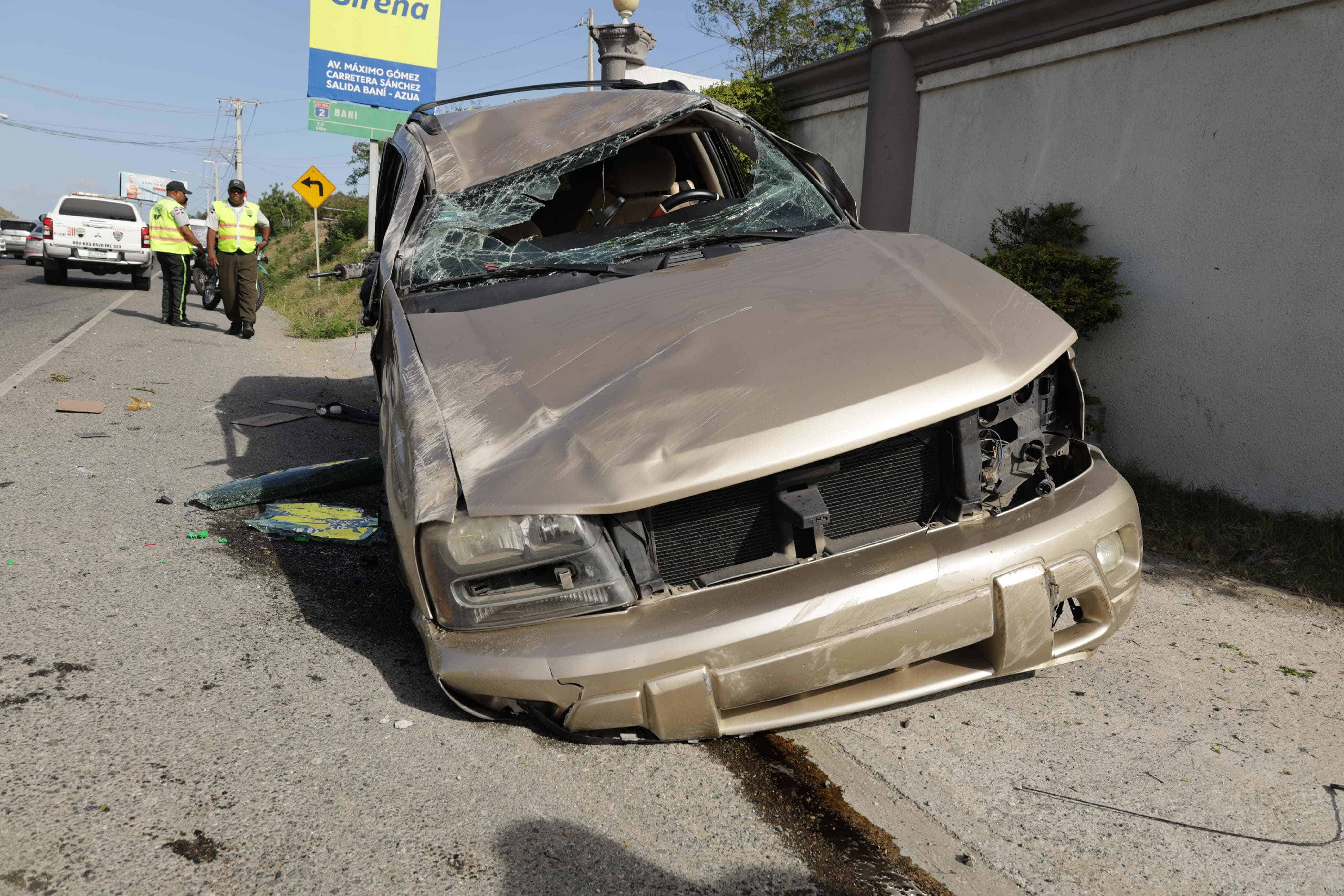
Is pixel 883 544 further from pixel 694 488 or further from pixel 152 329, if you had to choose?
pixel 152 329

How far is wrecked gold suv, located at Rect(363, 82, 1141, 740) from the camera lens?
7.33 ft

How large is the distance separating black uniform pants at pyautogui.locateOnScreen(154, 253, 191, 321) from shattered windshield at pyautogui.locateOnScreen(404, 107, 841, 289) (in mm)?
10344

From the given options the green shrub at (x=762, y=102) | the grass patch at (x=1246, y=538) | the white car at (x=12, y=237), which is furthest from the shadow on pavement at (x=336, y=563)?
the white car at (x=12, y=237)

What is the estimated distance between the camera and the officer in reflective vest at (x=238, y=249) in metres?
11.8

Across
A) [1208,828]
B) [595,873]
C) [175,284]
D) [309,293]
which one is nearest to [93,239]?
[309,293]

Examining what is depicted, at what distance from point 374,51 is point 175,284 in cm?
915

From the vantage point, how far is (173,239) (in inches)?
496

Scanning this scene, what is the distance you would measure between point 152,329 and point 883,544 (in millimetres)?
12257

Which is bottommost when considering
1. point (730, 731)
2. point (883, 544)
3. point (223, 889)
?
point (223, 889)

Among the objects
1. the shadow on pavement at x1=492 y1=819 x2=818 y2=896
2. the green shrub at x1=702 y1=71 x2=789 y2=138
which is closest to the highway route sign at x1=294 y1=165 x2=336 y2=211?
the green shrub at x1=702 y1=71 x2=789 y2=138

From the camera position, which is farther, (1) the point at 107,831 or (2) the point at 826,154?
(2) the point at 826,154

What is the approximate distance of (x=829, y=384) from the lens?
2.40 metres

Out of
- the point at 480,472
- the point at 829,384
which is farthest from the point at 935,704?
the point at 480,472

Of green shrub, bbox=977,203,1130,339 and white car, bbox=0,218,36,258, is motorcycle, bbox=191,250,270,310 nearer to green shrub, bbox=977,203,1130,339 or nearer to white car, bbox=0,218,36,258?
green shrub, bbox=977,203,1130,339
